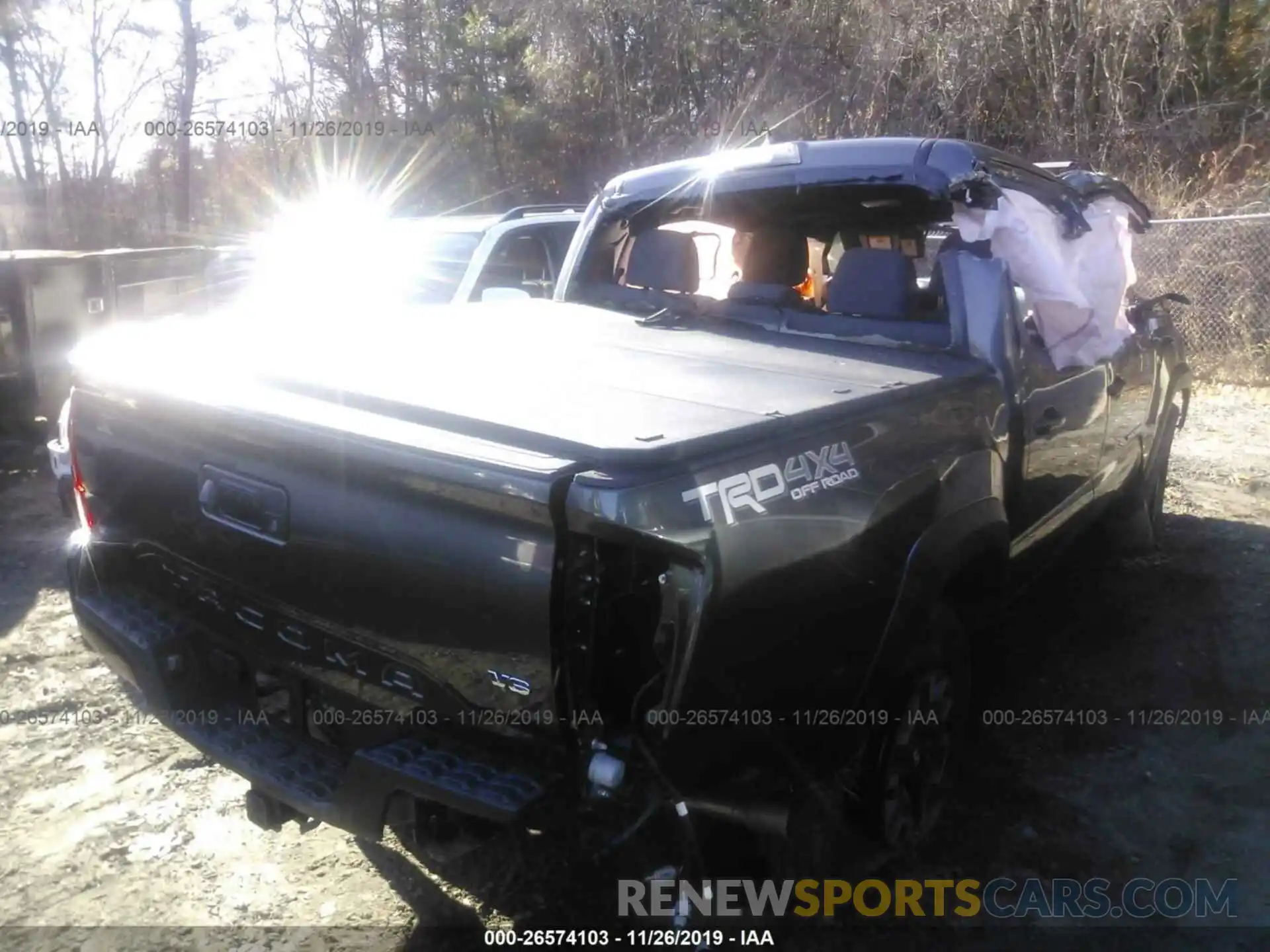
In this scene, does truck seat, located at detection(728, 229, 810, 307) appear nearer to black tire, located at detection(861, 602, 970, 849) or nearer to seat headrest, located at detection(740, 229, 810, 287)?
seat headrest, located at detection(740, 229, 810, 287)

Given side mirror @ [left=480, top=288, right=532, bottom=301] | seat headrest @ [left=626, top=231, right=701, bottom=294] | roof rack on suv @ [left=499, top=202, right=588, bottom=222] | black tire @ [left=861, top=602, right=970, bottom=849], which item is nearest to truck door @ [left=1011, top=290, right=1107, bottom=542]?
black tire @ [left=861, top=602, right=970, bottom=849]

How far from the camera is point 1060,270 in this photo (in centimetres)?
382

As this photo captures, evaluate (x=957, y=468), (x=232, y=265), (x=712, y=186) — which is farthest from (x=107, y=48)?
(x=957, y=468)

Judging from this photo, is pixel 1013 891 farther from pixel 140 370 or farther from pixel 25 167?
pixel 25 167

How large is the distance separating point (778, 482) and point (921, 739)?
4.33ft

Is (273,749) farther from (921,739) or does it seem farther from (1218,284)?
(1218,284)

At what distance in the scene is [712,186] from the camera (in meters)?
4.36

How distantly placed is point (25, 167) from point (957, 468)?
31.7m

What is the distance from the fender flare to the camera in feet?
8.95

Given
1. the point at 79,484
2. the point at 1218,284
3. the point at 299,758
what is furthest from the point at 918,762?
the point at 1218,284

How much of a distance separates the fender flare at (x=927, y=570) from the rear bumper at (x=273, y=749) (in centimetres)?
102

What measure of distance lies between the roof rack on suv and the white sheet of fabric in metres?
3.73

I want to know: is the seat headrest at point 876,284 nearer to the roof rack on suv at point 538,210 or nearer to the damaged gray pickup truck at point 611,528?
the damaged gray pickup truck at point 611,528

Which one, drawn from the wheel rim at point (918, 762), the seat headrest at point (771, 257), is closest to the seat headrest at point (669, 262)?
the seat headrest at point (771, 257)
